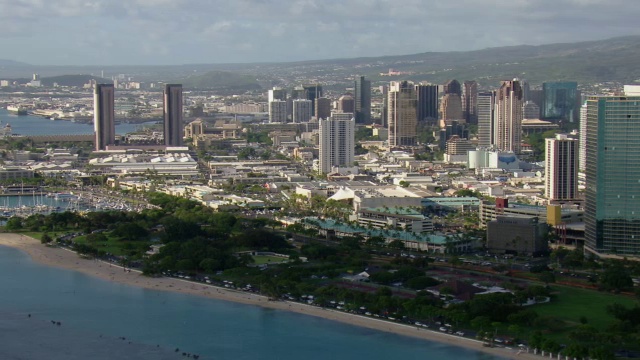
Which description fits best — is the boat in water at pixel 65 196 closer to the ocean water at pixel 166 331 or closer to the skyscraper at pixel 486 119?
the ocean water at pixel 166 331

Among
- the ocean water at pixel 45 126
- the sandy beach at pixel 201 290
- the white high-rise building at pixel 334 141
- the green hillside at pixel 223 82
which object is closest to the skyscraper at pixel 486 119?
the white high-rise building at pixel 334 141

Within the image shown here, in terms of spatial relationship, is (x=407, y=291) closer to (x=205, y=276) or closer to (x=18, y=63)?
(x=205, y=276)

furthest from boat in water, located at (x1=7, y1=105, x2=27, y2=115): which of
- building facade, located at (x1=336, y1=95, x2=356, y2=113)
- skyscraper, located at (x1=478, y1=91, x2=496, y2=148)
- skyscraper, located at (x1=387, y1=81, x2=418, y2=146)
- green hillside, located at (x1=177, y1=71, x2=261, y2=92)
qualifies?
skyscraper, located at (x1=478, y1=91, x2=496, y2=148)

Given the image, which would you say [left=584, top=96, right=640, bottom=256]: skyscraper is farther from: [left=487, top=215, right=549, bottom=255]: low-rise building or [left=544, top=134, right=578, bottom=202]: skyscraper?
[left=544, top=134, right=578, bottom=202]: skyscraper

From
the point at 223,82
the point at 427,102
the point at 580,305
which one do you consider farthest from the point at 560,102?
the point at 223,82

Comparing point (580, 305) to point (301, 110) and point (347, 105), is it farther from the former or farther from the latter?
point (347, 105)

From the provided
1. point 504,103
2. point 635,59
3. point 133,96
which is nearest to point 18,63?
point 133,96
